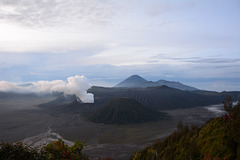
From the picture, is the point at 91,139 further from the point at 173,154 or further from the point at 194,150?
the point at 194,150

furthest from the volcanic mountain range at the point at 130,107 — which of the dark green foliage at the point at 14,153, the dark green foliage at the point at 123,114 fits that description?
the dark green foliage at the point at 14,153

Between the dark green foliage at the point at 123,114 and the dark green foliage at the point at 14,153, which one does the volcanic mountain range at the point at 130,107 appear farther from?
the dark green foliage at the point at 14,153

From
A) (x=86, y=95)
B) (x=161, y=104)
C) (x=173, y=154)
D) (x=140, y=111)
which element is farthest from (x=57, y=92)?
(x=173, y=154)

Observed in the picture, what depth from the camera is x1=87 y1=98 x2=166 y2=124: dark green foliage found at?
211 feet

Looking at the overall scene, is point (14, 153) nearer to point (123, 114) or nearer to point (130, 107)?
point (123, 114)

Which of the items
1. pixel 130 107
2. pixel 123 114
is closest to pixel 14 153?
pixel 123 114

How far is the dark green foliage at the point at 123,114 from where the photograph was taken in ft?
211

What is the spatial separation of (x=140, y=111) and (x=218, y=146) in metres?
61.3

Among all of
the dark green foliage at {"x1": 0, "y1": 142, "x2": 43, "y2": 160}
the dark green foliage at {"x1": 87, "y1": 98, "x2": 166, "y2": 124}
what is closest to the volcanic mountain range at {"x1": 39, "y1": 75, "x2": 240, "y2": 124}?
the dark green foliage at {"x1": 87, "y1": 98, "x2": 166, "y2": 124}

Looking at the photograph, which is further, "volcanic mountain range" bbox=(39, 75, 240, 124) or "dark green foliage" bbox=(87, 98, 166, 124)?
"volcanic mountain range" bbox=(39, 75, 240, 124)

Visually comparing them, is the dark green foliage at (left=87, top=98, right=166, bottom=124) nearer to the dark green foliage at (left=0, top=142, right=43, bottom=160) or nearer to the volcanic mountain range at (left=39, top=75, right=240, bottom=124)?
the volcanic mountain range at (left=39, top=75, right=240, bottom=124)

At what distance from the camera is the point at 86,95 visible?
339ft

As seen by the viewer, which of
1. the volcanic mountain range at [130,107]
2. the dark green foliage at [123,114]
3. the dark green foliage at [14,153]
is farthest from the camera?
the volcanic mountain range at [130,107]

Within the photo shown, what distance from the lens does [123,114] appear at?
2655 inches
